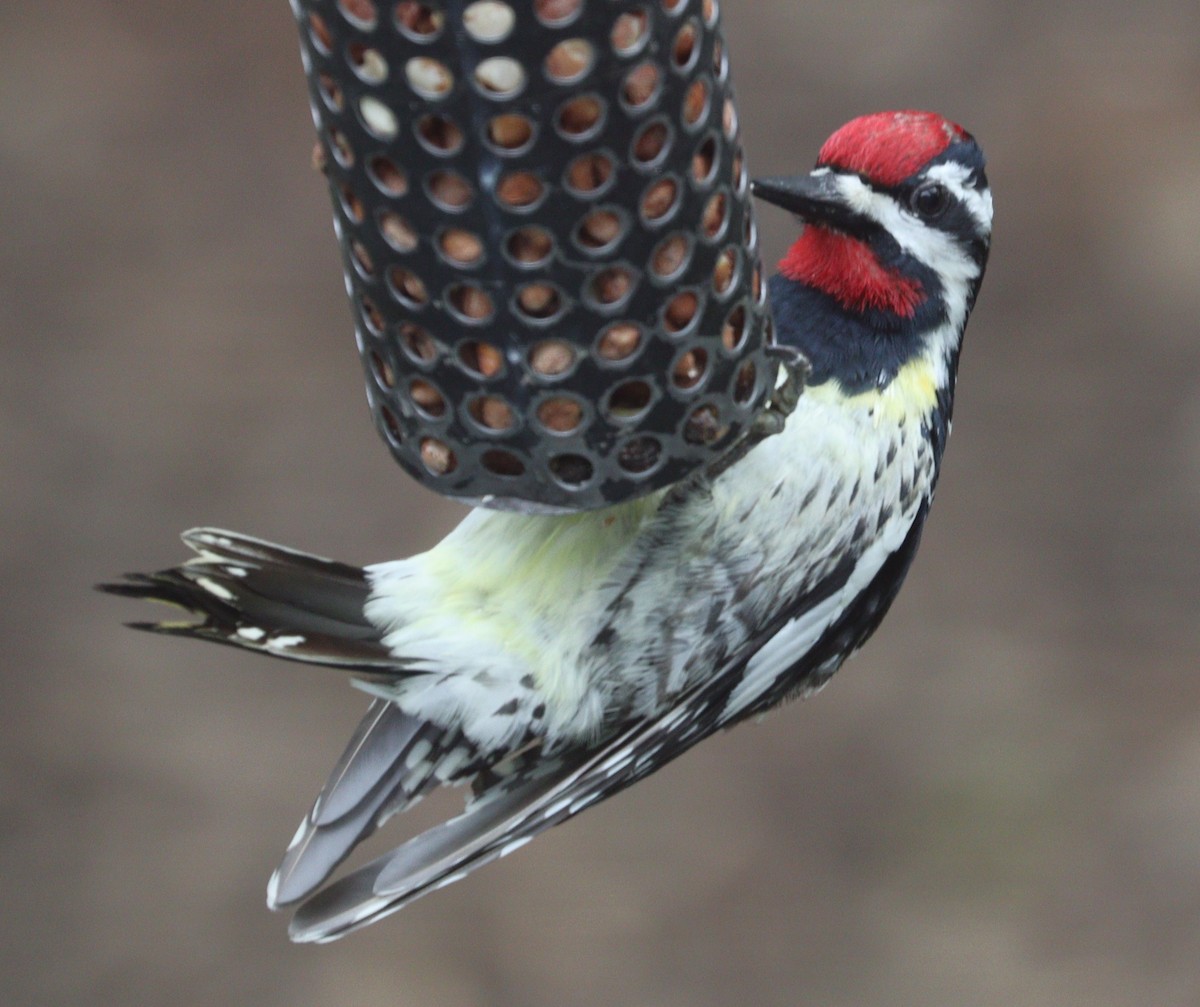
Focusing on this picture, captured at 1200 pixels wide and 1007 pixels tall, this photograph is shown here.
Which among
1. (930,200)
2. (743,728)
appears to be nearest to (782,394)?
(930,200)

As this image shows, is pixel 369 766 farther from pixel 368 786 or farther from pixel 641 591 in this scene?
pixel 641 591

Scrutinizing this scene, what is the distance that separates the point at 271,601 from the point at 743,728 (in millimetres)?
2792

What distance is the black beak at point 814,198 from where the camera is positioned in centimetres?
214

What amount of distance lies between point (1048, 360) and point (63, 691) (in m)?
2.89

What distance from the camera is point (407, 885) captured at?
2156mm

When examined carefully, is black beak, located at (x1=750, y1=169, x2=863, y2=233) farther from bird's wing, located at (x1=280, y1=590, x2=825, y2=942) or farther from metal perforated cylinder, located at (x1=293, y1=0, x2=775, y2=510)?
bird's wing, located at (x1=280, y1=590, x2=825, y2=942)

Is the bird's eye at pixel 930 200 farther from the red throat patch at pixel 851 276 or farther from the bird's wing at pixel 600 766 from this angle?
the bird's wing at pixel 600 766

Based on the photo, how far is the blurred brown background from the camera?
4.45 meters

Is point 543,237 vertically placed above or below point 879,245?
above

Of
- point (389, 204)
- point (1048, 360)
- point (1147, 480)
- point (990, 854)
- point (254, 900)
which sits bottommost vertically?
point (990, 854)

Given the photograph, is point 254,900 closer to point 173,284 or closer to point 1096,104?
point 173,284

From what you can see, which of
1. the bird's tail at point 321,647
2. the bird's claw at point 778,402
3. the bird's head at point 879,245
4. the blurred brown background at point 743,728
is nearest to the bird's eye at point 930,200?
the bird's head at point 879,245

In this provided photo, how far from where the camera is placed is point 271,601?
2123mm

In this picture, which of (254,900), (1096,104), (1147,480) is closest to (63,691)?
(254,900)
